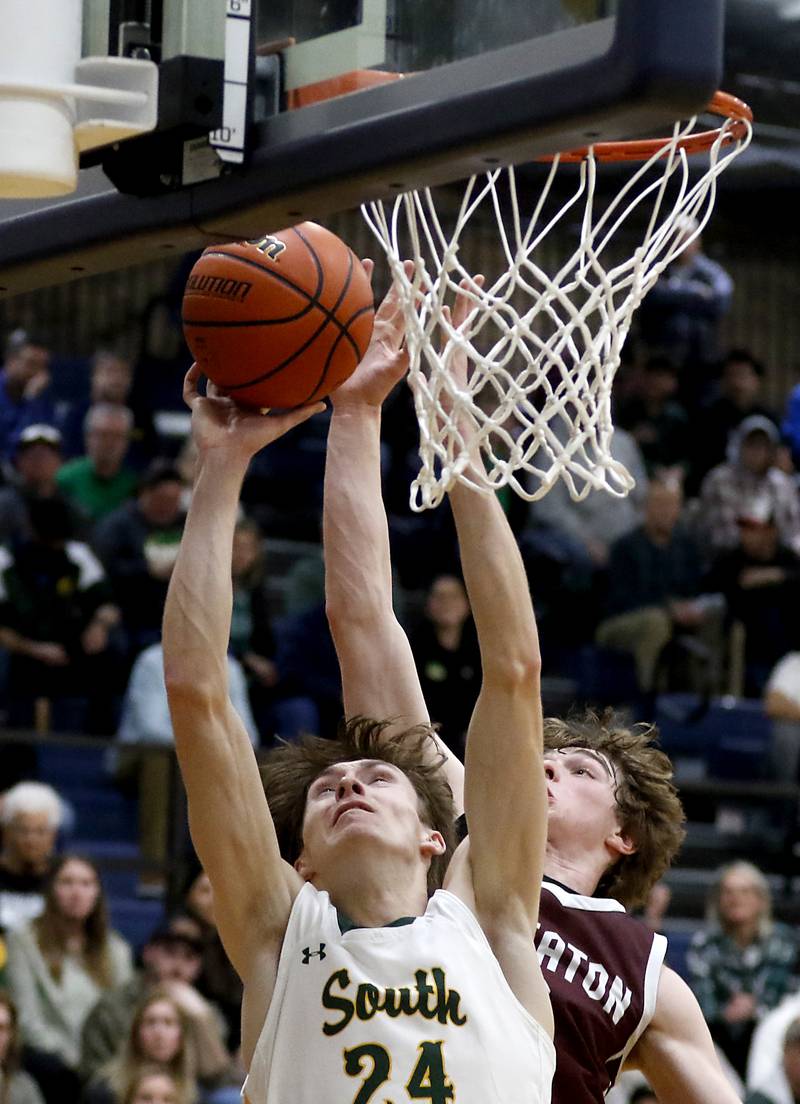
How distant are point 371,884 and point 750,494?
7026mm

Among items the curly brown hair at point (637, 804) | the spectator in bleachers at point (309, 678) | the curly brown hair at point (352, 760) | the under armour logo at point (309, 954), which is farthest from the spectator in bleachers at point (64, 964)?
the under armour logo at point (309, 954)

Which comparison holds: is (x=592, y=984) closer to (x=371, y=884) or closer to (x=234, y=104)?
(x=371, y=884)

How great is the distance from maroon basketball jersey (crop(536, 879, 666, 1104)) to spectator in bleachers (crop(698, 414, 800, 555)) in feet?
20.5

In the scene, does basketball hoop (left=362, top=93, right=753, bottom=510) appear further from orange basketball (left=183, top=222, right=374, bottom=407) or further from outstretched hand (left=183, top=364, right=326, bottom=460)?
outstretched hand (left=183, top=364, right=326, bottom=460)

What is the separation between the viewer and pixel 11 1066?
6.33m

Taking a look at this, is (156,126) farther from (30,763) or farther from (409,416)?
(409,416)

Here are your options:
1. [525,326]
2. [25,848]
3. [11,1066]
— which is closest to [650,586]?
[25,848]

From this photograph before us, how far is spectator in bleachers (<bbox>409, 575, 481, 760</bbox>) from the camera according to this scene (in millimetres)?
8109

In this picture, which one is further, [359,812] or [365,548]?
[365,548]

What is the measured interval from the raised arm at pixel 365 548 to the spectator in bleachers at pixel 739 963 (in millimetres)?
3974

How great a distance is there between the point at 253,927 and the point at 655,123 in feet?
4.68

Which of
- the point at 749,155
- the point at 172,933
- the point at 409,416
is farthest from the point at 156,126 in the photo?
the point at 749,155


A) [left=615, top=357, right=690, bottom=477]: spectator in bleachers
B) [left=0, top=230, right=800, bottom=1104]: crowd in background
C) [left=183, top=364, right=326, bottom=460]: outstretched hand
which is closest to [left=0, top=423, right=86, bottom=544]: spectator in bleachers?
[left=0, top=230, right=800, bottom=1104]: crowd in background

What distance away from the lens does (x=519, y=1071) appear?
302cm
